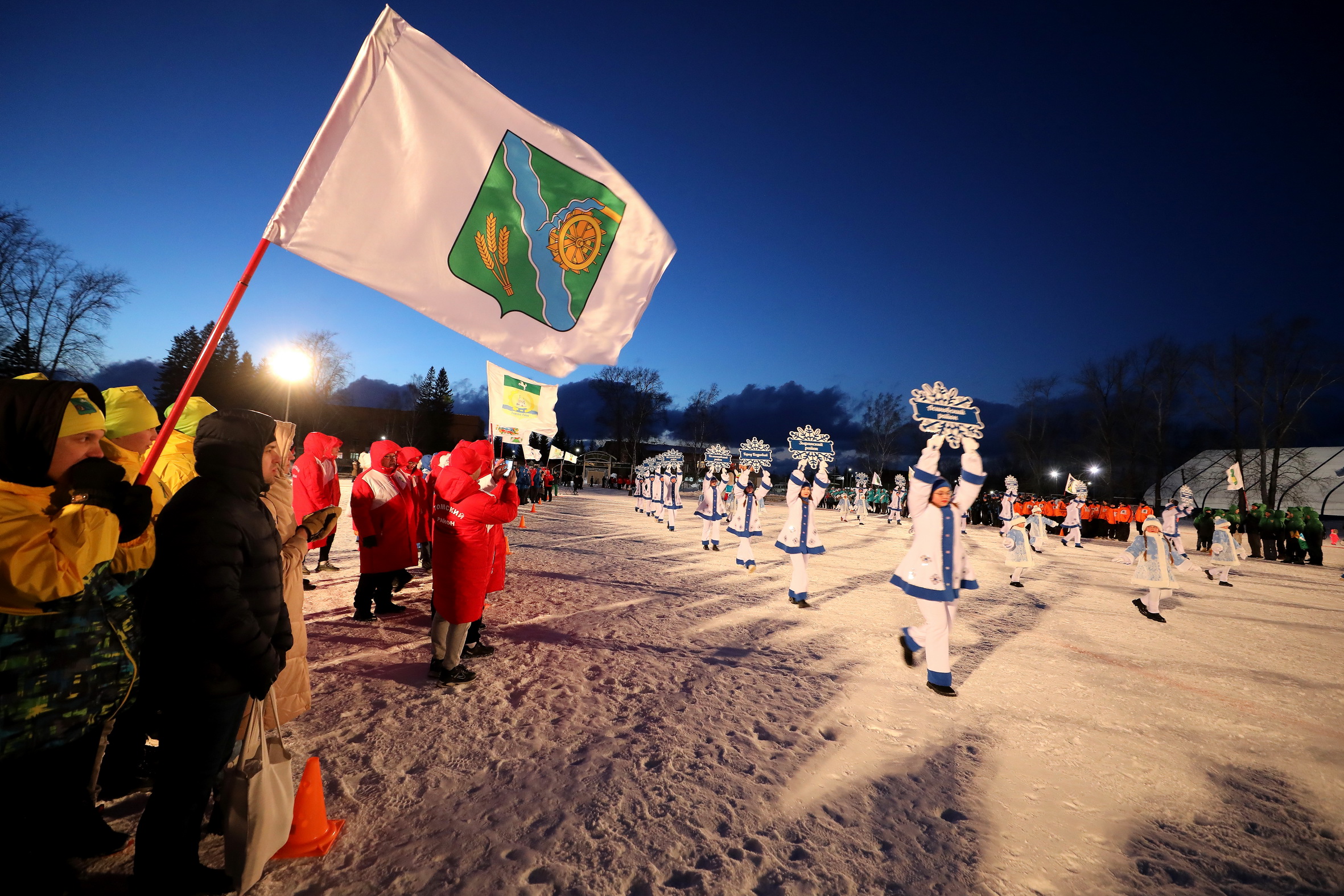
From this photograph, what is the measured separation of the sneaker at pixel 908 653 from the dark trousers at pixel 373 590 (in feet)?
19.3

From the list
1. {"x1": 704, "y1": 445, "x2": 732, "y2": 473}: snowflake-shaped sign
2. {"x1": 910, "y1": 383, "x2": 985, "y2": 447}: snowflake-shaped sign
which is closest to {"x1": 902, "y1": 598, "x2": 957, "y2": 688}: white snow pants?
{"x1": 910, "y1": 383, "x2": 985, "y2": 447}: snowflake-shaped sign

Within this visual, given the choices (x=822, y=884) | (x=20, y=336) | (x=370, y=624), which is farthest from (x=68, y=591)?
(x=20, y=336)

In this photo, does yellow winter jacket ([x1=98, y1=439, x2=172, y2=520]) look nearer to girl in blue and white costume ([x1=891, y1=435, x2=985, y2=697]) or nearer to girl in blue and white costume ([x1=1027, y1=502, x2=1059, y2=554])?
girl in blue and white costume ([x1=891, y1=435, x2=985, y2=697])

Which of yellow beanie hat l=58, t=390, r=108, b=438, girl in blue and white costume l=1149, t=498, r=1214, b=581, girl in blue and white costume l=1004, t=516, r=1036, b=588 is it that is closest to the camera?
yellow beanie hat l=58, t=390, r=108, b=438

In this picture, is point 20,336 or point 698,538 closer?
point 698,538

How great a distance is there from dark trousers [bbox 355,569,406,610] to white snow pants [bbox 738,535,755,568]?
6.78 metres

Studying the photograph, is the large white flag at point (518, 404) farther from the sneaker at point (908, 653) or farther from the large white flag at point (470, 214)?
the sneaker at point (908, 653)

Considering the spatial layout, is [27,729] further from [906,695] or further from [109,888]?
[906,695]

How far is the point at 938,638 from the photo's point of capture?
4.96 meters

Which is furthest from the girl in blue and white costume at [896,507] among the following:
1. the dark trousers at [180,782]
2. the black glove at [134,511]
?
the black glove at [134,511]

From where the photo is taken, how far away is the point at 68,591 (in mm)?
1812

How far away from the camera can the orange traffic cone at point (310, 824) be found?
2490 mm

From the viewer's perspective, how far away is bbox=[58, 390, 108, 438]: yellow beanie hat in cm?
192

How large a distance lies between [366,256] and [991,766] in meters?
5.27
